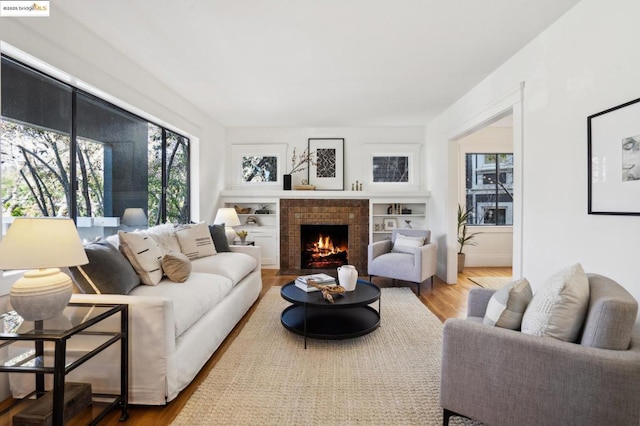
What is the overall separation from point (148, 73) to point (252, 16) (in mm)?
1696

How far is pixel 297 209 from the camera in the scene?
564 cm

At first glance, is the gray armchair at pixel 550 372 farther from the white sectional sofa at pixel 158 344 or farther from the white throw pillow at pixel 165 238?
the white throw pillow at pixel 165 238

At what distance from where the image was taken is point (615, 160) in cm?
193

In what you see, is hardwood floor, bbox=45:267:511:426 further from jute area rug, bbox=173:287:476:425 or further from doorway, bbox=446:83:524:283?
doorway, bbox=446:83:524:283

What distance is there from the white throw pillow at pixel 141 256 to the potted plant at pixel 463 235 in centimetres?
458

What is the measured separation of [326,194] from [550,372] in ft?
14.4

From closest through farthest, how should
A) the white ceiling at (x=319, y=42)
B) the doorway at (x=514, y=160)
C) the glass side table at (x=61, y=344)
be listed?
the glass side table at (x=61, y=344), the white ceiling at (x=319, y=42), the doorway at (x=514, y=160)

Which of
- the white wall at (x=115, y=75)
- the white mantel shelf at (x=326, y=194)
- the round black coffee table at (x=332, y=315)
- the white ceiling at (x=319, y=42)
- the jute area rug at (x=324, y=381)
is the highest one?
the white ceiling at (x=319, y=42)

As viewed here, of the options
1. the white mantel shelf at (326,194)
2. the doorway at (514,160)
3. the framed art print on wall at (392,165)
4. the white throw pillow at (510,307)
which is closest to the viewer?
the white throw pillow at (510,307)

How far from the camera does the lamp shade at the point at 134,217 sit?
3432mm

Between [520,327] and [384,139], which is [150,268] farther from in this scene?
[384,139]

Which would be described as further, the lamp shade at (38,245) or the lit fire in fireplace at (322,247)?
the lit fire in fireplace at (322,247)

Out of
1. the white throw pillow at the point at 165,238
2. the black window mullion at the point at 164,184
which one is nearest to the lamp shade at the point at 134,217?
the white throw pillow at the point at 165,238

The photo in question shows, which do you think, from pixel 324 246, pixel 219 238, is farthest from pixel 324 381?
pixel 324 246
